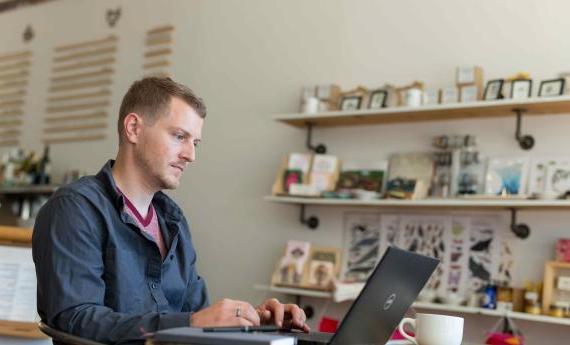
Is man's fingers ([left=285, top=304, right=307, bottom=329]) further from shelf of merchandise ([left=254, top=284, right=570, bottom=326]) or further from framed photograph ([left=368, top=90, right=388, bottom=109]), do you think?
framed photograph ([left=368, top=90, right=388, bottom=109])

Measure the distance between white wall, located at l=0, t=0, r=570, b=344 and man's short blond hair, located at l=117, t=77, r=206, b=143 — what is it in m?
2.02

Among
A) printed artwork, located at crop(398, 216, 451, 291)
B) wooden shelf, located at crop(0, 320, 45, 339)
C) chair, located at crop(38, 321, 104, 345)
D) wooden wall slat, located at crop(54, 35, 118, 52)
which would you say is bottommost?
wooden shelf, located at crop(0, 320, 45, 339)

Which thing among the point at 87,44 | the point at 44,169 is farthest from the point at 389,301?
the point at 87,44

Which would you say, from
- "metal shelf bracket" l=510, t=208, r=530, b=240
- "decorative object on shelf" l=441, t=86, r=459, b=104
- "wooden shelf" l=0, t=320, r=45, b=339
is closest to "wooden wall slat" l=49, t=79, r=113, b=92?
"decorative object on shelf" l=441, t=86, r=459, b=104

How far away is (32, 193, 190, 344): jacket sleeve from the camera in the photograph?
1.57 metres

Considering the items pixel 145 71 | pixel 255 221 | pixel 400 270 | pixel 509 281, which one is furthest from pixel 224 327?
pixel 145 71

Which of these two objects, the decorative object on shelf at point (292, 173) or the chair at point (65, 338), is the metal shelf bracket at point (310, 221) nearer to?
the decorative object on shelf at point (292, 173)

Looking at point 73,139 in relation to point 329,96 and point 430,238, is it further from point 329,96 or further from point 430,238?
point 430,238

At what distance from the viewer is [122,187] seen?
1.99 m

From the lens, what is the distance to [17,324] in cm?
283

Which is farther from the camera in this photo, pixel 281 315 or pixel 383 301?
pixel 281 315

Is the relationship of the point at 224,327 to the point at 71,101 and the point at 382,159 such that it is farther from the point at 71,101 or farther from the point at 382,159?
the point at 71,101

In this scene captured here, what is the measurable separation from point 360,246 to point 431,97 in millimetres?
860

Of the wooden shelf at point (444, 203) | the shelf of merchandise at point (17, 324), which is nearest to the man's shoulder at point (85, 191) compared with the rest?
the shelf of merchandise at point (17, 324)
